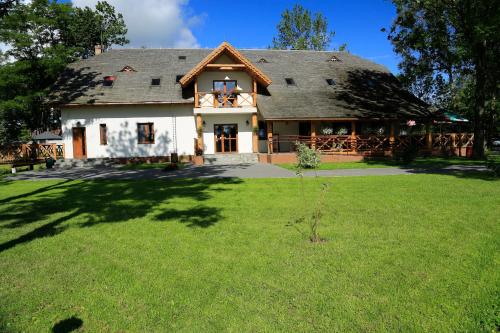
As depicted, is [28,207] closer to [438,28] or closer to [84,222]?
[84,222]

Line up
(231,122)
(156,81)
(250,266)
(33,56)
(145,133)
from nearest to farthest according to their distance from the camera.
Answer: (250,266) < (145,133) < (231,122) < (156,81) < (33,56)

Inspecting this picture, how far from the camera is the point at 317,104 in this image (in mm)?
24000

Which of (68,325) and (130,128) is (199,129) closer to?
(130,128)

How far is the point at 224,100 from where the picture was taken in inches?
931

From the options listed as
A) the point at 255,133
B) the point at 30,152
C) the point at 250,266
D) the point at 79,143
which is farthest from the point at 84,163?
the point at 250,266

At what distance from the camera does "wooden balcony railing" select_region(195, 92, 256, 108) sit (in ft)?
76.7

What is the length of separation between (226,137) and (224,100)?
264 centimetres

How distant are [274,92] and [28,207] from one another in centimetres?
1913

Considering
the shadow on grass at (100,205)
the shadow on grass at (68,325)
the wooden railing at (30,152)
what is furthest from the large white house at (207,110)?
the shadow on grass at (68,325)

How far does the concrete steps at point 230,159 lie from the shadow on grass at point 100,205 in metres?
8.64

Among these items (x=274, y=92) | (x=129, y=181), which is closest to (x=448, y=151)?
(x=274, y=92)

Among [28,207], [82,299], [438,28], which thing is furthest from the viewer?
[438,28]

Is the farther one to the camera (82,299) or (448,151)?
(448,151)

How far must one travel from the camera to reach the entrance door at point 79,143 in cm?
2336
